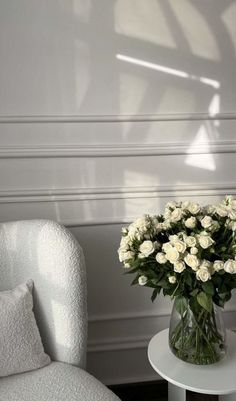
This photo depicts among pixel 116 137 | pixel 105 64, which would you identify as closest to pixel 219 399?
pixel 116 137

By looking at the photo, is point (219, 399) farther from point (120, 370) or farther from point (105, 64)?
point (105, 64)

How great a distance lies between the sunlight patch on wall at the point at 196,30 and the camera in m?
1.67

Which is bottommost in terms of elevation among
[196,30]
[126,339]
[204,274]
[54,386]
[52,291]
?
[126,339]

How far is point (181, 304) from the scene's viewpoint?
128cm

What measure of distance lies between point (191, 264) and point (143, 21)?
971 mm

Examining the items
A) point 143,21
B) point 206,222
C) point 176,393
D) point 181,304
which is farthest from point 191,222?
point 143,21

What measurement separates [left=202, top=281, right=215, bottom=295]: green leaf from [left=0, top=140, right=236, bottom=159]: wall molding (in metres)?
0.69

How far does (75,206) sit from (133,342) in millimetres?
636

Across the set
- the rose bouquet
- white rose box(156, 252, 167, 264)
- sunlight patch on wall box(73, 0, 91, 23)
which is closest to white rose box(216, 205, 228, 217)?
the rose bouquet

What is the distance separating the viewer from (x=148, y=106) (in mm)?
1727

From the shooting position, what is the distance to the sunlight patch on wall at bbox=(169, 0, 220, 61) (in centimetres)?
167

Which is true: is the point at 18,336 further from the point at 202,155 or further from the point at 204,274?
the point at 202,155

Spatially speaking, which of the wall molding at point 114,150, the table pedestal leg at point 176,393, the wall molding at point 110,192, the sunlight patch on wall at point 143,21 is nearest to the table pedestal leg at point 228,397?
the table pedestal leg at point 176,393

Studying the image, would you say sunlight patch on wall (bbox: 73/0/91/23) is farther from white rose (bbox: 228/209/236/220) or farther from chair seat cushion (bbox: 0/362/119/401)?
chair seat cushion (bbox: 0/362/119/401)
